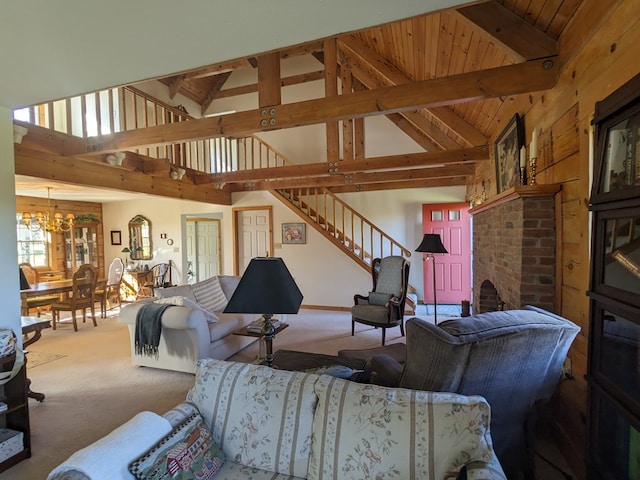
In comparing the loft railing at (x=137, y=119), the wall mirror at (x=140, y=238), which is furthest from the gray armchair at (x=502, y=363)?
the wall mirror at (x=140, y=238)

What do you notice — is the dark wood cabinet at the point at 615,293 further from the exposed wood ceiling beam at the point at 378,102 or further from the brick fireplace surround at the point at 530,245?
the exposed wood ceiling beam at the point at 378,102

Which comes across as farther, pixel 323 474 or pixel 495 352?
pixel 495 352

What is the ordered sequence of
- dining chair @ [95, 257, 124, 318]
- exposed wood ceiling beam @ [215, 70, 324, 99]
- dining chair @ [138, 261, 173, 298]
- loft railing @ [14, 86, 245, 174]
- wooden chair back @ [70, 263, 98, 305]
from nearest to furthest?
loft railing @ [14, 86, 245, 174]
wooden chair back @ [70, 263, 98, 305]
dining chair @ [95, 257, 124, 318]
exposed wood ceiling beam @ [215, 70, 324, 99]
dining chair @ [138, 261, 173, 298]

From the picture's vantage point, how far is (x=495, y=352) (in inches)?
56.5

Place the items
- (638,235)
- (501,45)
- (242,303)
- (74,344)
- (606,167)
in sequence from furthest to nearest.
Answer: (74,344) < (501,45) < (242,303) < (606,167) < (638,235)

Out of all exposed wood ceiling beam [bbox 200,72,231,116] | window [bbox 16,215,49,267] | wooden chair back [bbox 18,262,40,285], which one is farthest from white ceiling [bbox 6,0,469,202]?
exposed wood ceiling beam [bbox 200,72,231,116]

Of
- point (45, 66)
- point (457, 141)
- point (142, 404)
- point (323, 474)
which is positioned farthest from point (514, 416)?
point (457, 141)

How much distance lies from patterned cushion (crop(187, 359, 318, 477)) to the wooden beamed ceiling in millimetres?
1953

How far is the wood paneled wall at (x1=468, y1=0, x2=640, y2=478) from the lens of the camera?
4.73 feet

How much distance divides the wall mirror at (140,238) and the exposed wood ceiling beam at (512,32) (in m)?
7.44

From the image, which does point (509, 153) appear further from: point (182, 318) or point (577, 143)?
point (182, 318)

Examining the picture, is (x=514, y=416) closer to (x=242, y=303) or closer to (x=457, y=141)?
(x=242, y=303)

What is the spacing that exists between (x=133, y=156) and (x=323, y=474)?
4780mm

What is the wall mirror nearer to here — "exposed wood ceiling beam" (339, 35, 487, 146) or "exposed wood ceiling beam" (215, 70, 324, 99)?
"exposed wood ceiling beam" (215, 70, 324, 99)
